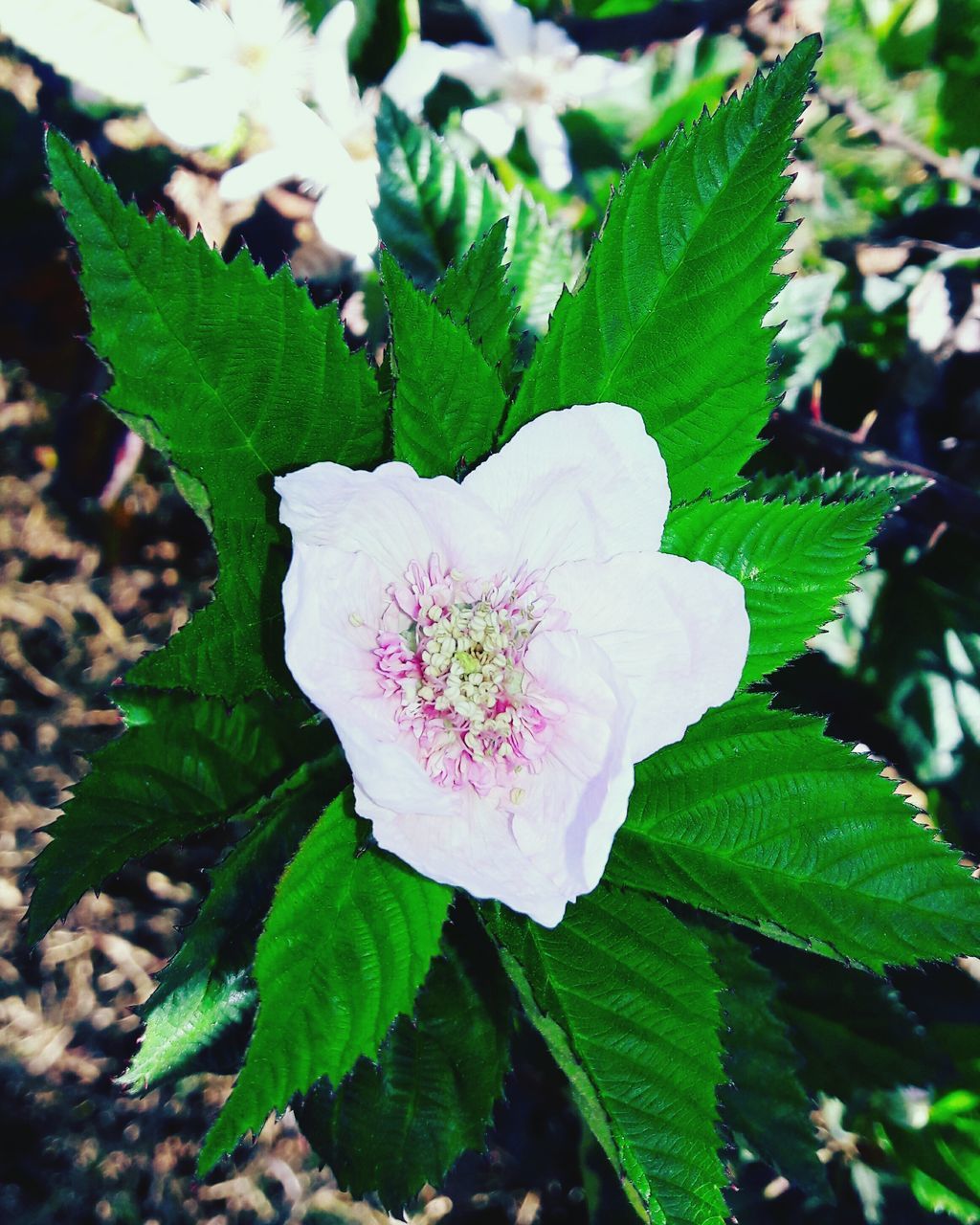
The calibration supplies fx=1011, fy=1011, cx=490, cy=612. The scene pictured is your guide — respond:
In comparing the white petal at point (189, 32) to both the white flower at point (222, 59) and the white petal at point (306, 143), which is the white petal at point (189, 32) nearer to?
the white flower at point (222, 59)

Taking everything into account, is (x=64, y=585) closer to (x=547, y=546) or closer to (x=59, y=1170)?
(x=59, y=1170)

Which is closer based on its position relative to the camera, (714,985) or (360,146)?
(714,985)

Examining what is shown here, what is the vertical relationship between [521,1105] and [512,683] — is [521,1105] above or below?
below

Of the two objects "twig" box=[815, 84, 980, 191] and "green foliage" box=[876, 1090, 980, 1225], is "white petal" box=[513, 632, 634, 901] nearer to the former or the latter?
"green foliage" box=[876, 1090, 980, 1225]

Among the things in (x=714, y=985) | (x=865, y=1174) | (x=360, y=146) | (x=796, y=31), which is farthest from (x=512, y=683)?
(x=796, y=31)

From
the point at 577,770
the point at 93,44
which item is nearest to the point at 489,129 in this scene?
the point at 93,44

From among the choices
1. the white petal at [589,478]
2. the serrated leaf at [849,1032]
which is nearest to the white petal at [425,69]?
the white petal at [589,478]

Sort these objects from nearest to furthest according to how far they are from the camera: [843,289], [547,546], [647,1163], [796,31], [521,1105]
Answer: [647,1163] → [547,546] → [521,1105] → [843,289] → [796,31]
